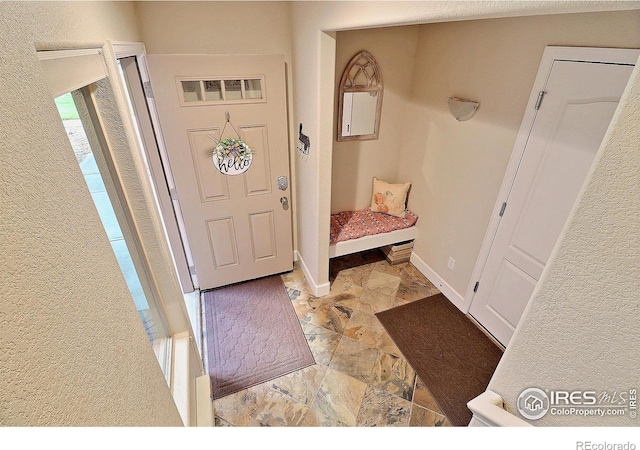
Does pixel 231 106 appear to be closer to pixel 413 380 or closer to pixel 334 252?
pixel 334 252

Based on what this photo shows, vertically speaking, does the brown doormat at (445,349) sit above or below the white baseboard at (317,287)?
below

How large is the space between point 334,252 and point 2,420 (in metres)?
2.52

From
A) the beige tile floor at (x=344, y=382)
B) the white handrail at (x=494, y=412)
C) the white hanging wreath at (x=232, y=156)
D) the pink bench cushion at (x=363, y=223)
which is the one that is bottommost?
the beige tile floor at (x=344, y=382)

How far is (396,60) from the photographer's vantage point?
2.63 meters

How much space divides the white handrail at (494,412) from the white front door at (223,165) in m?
Result: 2.18

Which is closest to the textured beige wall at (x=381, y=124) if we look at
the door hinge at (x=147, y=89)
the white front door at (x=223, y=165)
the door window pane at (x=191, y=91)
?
the white front door at (x=223, y=165)

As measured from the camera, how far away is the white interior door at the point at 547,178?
1546 mm

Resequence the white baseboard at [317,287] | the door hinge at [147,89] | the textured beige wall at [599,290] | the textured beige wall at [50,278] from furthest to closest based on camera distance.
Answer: the white baseboard at [317,287], the door hinge at [147,89], the textured beige wall at [599,290], the textured beige wall at [50,278]

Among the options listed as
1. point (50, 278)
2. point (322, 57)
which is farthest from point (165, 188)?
point (50, 278)

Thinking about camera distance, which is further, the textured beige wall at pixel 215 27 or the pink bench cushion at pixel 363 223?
the pink bench cushion at pixel 363 223

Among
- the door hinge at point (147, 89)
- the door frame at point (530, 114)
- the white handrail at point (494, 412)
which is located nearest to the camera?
the white handrail at point (494, 412)

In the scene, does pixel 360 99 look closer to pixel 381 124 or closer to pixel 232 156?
pixel 381 124

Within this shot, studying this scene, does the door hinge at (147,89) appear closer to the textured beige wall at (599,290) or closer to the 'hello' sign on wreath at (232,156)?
the 'hello' sign on wreath at (232,156)
